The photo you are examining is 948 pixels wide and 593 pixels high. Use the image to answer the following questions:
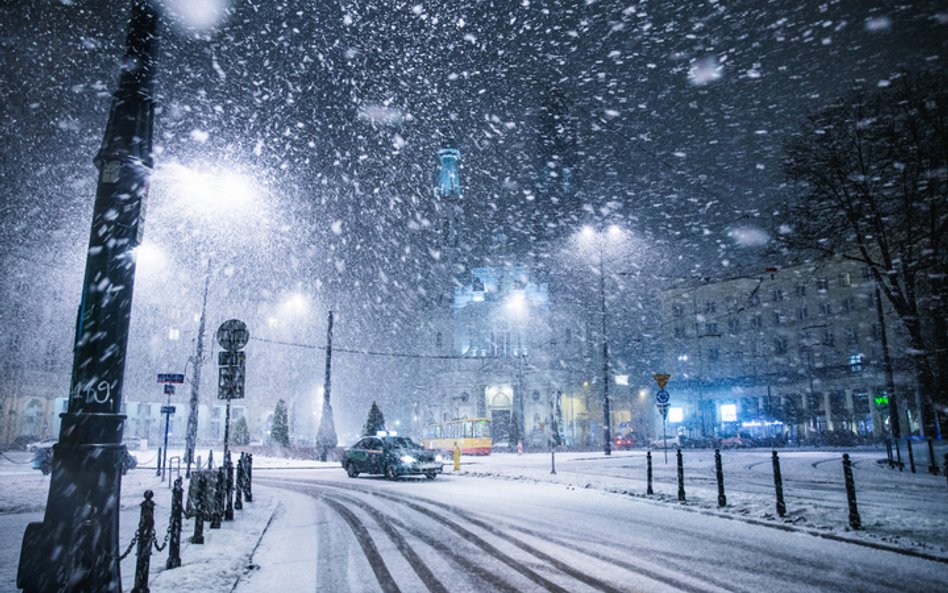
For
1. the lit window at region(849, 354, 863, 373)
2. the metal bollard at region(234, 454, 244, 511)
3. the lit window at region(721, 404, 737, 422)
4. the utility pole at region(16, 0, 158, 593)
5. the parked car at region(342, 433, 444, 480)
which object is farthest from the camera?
the lit window at region(721, 404, 737, 422)

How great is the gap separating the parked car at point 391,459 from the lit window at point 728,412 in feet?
173

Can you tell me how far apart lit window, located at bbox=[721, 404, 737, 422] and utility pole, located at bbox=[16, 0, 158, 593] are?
224ft

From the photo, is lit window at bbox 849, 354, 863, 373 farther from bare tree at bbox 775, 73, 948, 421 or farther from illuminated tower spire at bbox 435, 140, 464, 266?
illuminated tower spire at bbox 435, 140, 464, 266

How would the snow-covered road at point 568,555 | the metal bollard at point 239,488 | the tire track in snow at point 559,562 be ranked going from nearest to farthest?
the tire track in snow at point 559,562
the snow-covered road at point 568,555
the metal bollard at point 239,488

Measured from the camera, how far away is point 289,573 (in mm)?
6148

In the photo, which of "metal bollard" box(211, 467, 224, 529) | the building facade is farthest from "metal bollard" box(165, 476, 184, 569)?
the building facade

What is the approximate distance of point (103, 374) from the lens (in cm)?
449

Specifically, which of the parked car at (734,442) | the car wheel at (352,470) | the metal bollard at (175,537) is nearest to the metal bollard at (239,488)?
the metal bollard at (175,537)

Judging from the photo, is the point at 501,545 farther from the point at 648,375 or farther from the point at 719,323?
the point at 648,375

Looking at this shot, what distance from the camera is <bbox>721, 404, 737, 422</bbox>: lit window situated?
6307 centimetres

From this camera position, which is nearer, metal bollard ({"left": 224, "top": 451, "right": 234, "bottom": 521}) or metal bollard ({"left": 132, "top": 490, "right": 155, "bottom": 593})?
metal bollard ({"left": 132, "top": 490, "right": 155, "bottom": 593})

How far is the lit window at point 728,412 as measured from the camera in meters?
63.1

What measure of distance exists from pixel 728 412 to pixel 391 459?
54.9m

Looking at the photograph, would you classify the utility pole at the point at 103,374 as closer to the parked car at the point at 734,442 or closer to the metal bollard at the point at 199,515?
the metal bollard at the point at 199,515
